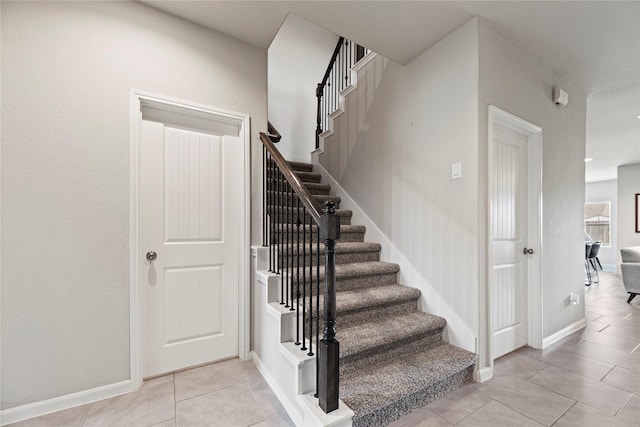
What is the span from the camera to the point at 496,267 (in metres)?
2.47

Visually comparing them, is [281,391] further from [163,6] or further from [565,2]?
[565,2]

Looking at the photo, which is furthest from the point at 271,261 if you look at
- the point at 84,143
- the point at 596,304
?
the point at 596,304

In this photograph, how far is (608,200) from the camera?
873 centimetres

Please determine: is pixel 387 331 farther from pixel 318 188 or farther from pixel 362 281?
pixel 318 188

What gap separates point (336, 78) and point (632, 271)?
212 inches

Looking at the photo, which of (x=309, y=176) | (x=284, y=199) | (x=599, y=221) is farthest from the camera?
(x=599, y=221)

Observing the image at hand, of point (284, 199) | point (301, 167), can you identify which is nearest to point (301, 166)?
point (301, 167)

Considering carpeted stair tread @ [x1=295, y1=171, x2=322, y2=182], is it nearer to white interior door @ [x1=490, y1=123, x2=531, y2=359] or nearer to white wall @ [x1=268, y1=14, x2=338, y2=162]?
white wall @ [x1=268, y1=14, x2=338, y2=162]

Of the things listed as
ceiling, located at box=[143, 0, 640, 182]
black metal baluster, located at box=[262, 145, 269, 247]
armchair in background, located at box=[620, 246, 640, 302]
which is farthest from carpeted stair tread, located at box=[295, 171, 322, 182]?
armchair in background, located at box=[620, 246, 640, 302]

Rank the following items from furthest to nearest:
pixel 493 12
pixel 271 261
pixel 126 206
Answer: pixel 271 261 → pixel 493 12 → pixel 126 206

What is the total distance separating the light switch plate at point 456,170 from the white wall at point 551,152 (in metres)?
0.14

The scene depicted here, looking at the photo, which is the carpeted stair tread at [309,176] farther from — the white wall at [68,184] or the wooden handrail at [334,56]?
the white wall at [68,184]

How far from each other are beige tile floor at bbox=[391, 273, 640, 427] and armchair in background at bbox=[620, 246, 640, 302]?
6.77 ft

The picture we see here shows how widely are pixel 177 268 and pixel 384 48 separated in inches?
99.5
